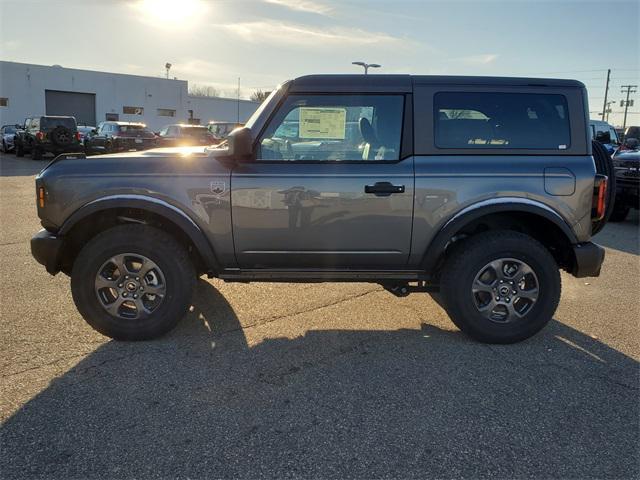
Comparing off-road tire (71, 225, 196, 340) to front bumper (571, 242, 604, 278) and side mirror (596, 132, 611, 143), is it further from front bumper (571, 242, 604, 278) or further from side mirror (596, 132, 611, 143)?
side mirror (596, 132, 611, 143)

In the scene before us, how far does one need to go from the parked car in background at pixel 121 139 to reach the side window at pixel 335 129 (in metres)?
19.0

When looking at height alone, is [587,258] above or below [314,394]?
above

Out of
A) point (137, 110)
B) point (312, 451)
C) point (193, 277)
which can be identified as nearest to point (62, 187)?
point (193, 277)

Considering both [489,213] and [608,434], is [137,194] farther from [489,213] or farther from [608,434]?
[608,434]

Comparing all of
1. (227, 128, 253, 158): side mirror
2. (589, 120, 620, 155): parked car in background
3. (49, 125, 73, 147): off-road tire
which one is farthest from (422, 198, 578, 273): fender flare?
(49, 125, 73, 147): off-road tire

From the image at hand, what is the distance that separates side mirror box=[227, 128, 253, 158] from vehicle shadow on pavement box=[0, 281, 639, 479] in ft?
4.72

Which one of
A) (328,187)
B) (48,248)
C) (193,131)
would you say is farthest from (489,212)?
(193,131)

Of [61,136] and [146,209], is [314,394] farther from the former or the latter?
[61,136]

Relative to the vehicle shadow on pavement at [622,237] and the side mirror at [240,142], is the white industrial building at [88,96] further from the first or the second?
the side mirror at [240,142]

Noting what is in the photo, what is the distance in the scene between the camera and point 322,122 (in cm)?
378

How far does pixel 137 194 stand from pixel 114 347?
1.15 metres

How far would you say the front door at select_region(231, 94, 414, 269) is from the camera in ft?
12.0

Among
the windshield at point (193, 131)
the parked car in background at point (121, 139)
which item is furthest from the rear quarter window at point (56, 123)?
the windshield at point (193, 131)

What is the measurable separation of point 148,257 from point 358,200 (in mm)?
1613
